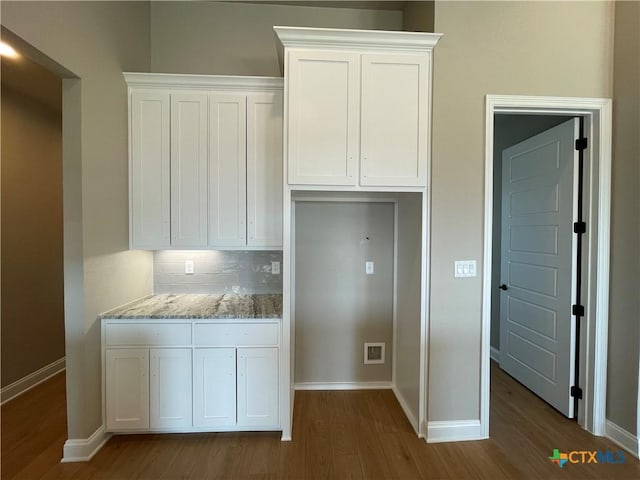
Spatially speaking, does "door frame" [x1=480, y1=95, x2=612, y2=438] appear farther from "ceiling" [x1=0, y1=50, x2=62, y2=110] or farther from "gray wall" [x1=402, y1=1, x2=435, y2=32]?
"ceiling" [x1=0, y1=50, x2=62, y2=110]

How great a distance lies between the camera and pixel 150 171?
7.55ft

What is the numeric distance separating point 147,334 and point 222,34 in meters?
2.66

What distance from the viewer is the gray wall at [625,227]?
198 cm

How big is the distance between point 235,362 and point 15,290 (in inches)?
87.9

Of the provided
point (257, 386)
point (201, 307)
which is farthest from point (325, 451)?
point (201, 307)

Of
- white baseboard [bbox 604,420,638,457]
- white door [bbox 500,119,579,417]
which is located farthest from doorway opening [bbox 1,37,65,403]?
white baseboard [bbox 604,420,638,457]

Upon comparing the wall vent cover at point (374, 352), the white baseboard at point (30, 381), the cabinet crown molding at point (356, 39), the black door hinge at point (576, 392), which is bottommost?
the white baseboard at point (30, 381)

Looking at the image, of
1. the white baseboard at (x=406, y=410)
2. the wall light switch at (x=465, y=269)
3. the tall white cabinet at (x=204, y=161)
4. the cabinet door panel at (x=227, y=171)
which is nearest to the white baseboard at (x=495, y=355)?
the white baseboard at (x=406, y=410)

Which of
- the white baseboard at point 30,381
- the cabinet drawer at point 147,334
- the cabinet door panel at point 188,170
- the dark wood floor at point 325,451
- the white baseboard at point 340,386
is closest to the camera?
the dark wood floor at point 325,451

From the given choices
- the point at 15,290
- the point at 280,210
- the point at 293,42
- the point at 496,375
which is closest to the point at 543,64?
the point at 293,42

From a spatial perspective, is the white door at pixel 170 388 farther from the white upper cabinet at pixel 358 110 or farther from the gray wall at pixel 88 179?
the white upper cabinet at pixel 358 110

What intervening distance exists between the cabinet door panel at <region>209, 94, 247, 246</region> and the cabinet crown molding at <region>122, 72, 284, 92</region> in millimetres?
82

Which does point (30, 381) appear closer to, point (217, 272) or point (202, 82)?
point (217, 272)

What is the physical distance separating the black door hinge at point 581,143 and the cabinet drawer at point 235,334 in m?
2.64
